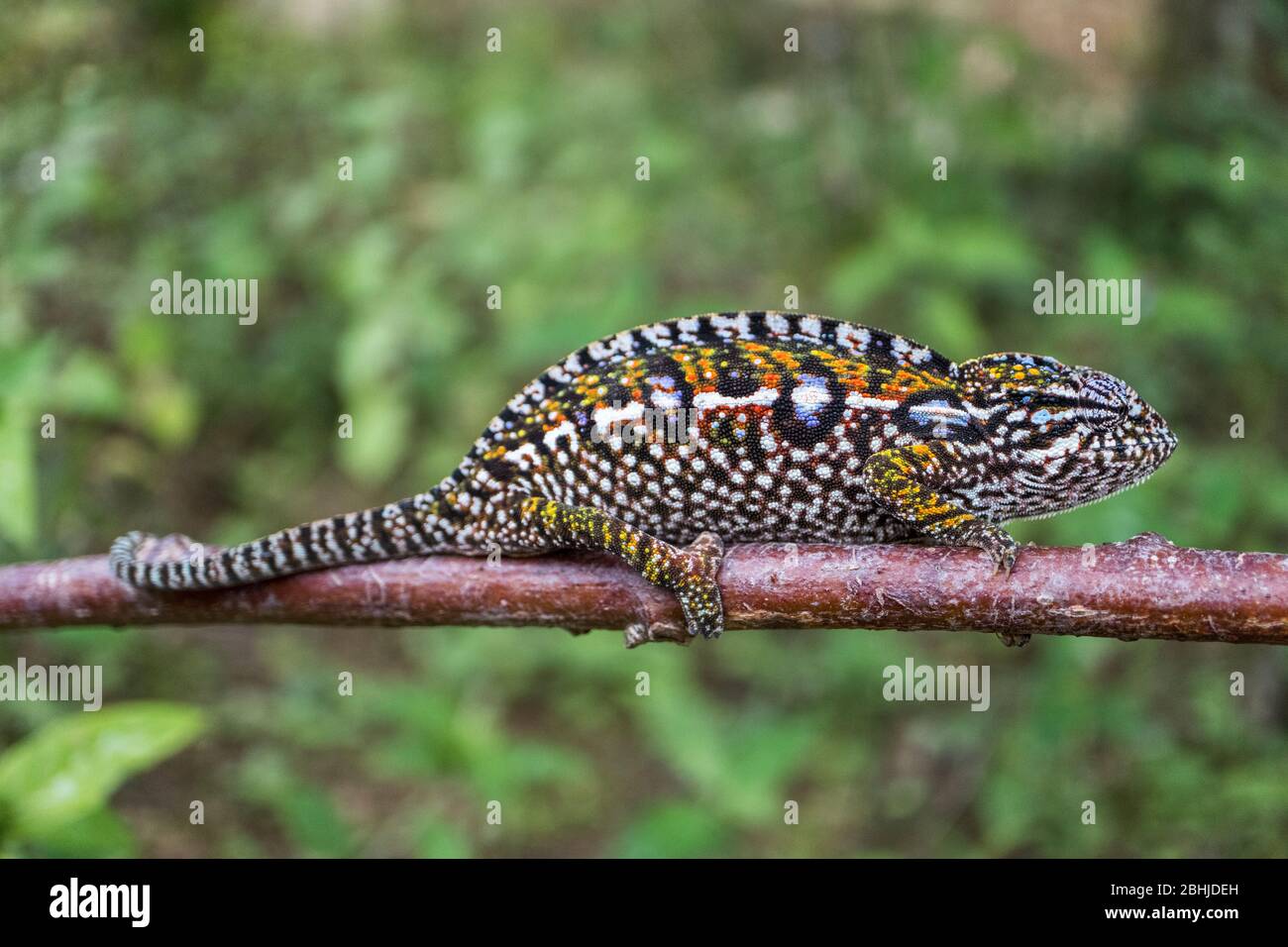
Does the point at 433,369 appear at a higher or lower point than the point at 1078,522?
higher

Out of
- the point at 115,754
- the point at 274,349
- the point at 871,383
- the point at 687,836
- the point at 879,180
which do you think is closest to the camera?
the point at 115,754

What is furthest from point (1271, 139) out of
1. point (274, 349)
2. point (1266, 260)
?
point (274, 349)

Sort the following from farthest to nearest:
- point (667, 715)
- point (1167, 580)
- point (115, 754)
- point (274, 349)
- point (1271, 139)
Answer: point (274, 349), point (1271, 139), point (667, 715), point (115, 754), point (1167, 580)

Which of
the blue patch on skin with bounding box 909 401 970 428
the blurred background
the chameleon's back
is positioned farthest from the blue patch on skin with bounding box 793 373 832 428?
the blurred background

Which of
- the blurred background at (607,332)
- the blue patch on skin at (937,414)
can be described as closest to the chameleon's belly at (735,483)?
the blue patch on skin at (937,414)

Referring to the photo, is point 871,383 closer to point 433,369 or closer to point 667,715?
point 667,715

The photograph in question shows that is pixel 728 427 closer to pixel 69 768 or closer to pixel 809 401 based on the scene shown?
pixel 809 401
